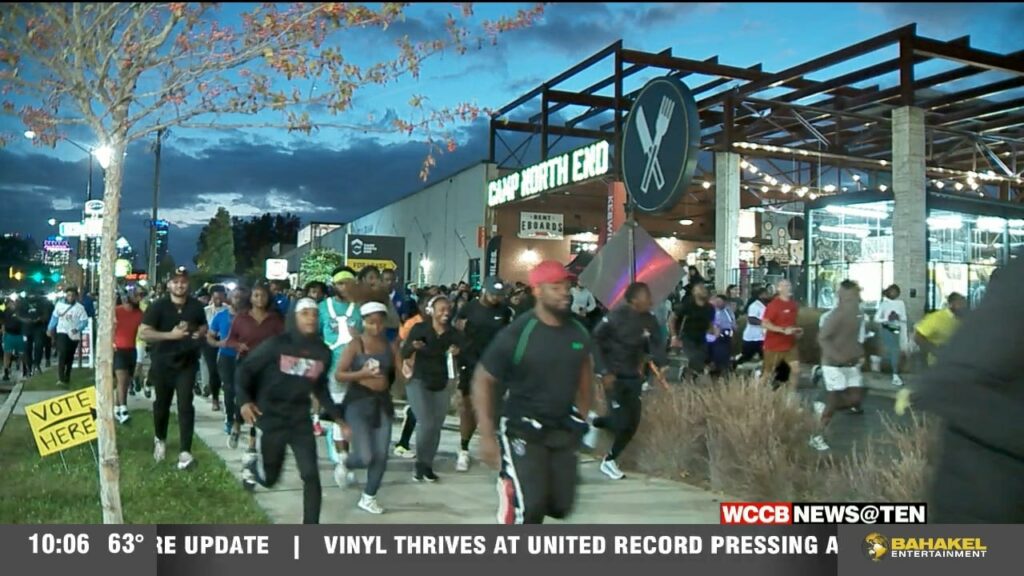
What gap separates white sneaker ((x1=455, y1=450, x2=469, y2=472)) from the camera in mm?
7896

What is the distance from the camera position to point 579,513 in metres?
5.41

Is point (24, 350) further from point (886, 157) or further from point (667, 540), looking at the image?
point (886, 157)

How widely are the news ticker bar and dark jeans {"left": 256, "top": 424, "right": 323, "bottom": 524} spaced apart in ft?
3.81

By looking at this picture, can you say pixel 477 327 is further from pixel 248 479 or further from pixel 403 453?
pixel 248 479

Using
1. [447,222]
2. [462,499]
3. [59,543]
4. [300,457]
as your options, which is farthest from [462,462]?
[447,222]

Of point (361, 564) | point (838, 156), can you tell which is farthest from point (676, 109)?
point (838, 156)

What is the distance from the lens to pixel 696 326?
11391 mm

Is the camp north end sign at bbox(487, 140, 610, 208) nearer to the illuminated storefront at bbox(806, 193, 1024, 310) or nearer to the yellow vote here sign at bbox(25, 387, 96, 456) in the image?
the illuminated storefront at bbox(806, 193, 1024, 310)

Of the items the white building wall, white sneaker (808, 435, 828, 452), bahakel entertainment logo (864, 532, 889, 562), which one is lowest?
white sneaker (808, 435, 828, 452)

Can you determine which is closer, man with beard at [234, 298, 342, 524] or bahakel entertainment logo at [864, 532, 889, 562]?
bahakel entertainment logo at [864, 532, 889, 562]

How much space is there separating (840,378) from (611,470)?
3.10 m

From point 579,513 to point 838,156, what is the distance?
854 inches

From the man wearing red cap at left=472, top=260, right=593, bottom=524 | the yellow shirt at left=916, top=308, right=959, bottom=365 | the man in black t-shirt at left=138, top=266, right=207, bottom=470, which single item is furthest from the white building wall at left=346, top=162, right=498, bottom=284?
the man wearing red cap at left=472, top=260, right=593, bottom=524

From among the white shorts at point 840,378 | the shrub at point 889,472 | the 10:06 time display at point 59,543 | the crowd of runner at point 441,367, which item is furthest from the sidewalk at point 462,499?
the white shorts at point 840,378
